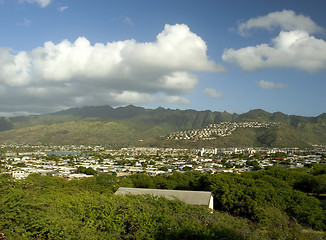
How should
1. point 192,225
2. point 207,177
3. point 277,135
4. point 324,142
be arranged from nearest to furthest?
1. point 192,225
2. point 207,177
3. point 277,135
4. point 324,142

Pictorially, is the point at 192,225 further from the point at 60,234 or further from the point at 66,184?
the point at 66,184

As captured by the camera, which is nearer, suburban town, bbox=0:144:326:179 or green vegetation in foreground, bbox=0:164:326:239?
green vegetation in foreground, bbox=0:164:326:239

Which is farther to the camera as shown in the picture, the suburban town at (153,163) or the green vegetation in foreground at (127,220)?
the suburban town at (153,163)

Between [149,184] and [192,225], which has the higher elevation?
[192,225]

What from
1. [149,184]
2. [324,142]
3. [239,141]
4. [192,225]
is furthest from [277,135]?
[192,225]

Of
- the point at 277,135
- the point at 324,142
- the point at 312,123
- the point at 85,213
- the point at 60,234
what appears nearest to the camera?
the point at 60,234

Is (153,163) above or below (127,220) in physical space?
below

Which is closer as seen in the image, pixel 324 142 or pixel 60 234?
pixel 60 234

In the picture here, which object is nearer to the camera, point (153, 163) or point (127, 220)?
point (127, 220)

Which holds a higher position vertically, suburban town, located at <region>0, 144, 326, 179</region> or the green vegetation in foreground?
the green vegetation in foreground

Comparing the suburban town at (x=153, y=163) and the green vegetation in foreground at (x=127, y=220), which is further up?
the green vegetation in foreground at (x=127, y=220)

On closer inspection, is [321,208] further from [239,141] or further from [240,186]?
[239,141]
